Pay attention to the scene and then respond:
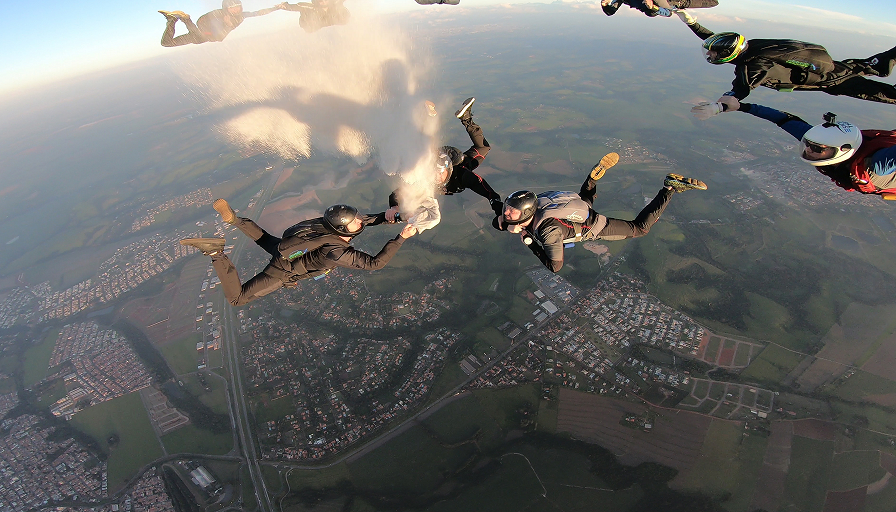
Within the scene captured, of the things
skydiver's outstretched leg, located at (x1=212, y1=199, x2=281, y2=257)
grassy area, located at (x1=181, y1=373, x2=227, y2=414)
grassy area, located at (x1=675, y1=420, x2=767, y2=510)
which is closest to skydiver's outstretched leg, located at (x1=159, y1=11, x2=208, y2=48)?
skydiver's outstretched leg, located at (x1=212, y1=199, x2=281, y2=257)

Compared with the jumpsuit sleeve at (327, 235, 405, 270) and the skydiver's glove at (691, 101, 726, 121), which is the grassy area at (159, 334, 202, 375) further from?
the skydiver's glove at (691, 101, 726, 121)

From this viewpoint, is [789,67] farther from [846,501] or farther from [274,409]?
[274,409]

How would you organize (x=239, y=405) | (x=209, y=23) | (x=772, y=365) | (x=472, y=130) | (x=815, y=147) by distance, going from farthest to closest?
1. (x=239, y=405)
2. (x=772, y=365)
3. (x=209, y=23)
4. (x=472, y=130)
5. (x=815, y=147)

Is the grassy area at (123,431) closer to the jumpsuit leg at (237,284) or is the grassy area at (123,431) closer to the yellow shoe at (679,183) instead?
the jumpsuit leg at (237,284)

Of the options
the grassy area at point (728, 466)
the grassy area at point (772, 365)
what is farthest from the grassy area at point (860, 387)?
the grassy area at point (728, 466)

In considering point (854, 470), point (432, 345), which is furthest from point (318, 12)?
point (854, 470)
